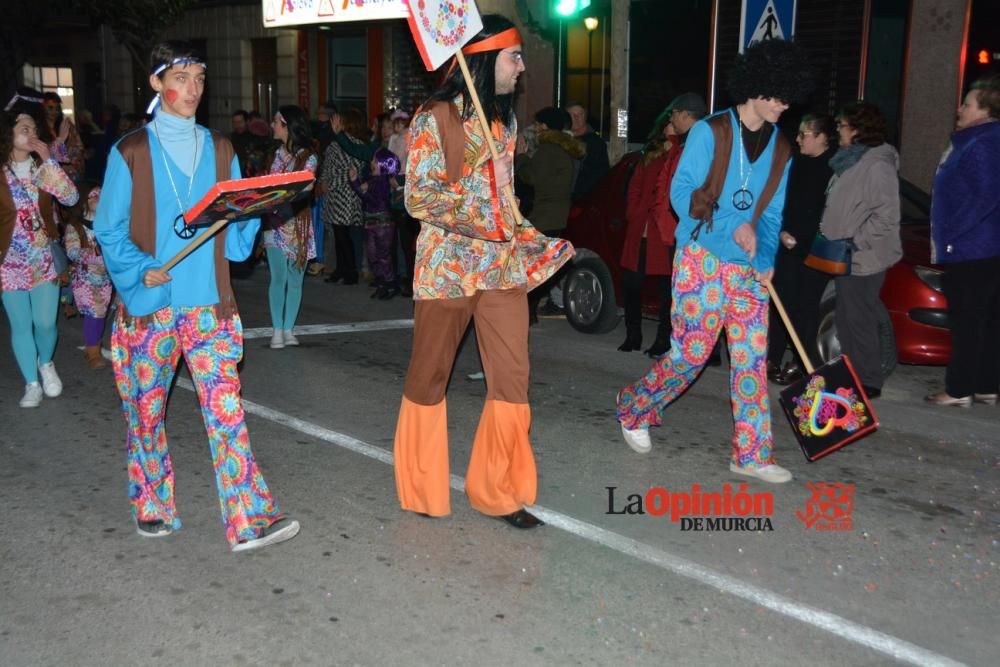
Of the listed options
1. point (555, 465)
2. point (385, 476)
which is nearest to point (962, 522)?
point (555, 465)

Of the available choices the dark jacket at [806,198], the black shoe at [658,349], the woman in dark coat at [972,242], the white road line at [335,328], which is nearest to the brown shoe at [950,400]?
the woman in dark coat at [972,242]

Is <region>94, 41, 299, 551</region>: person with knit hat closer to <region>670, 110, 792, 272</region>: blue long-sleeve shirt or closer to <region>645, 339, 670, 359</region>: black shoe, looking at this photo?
<region>670, 110, 792, 272</region>: blue long-sleeve shirt

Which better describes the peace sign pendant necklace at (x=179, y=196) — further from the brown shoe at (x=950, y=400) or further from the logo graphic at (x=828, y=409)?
the brown shoe at (x=950, y=400)

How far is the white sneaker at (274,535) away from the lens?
4.45m

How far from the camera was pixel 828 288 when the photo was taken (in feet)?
26.0

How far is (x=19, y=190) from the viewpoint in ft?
22.4

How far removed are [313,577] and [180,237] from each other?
4.58 feet

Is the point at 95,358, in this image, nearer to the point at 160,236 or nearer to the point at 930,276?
the point at 160,236

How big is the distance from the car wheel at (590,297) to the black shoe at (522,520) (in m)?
4.67

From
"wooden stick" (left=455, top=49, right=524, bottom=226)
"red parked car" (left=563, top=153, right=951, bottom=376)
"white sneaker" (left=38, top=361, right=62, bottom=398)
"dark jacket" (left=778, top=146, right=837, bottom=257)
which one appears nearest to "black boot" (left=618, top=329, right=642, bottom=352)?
"red parked car" (left=563, top=153, right=951, bottom=376)

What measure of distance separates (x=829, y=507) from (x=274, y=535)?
2499 mm

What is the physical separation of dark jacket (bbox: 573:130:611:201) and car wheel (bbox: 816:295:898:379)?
9.81 ft

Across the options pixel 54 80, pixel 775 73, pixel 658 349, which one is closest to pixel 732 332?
pixel 775 73

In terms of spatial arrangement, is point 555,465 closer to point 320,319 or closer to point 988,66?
point 320,319
